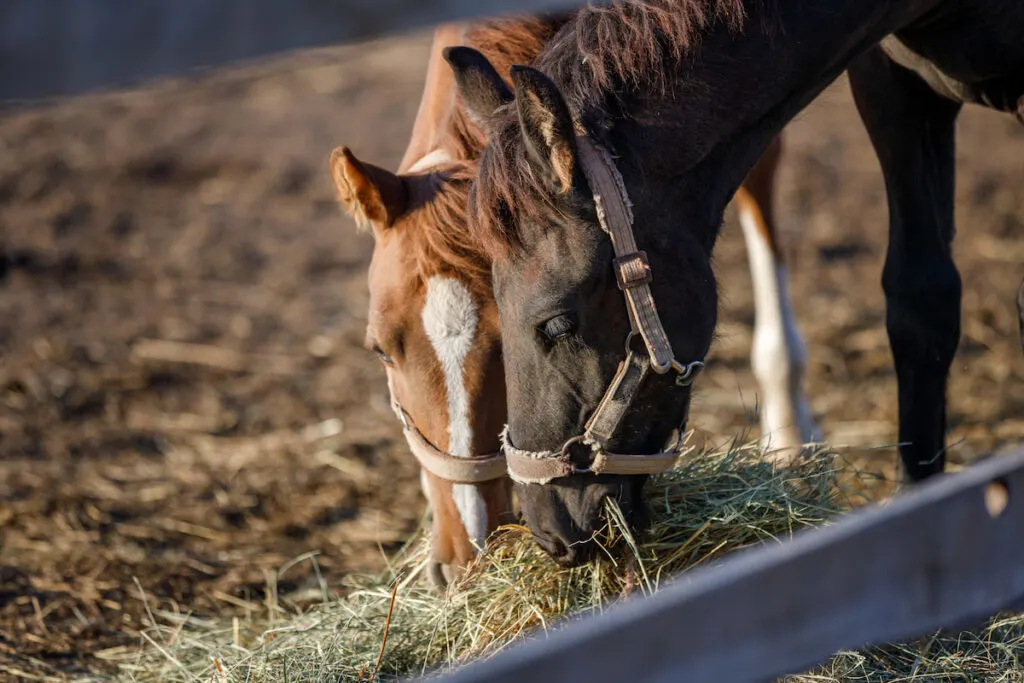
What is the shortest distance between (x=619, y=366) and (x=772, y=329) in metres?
2.54

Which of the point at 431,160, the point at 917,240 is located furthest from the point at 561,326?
the point at 917,240

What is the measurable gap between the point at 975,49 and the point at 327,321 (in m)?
4.54

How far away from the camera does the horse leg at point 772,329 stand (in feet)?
15.1

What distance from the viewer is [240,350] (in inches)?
246

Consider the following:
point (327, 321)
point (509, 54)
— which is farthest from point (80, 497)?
point (509, 54)

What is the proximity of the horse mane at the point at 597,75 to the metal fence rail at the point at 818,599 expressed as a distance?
1.22 m

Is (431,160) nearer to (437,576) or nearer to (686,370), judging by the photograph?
(686,370)

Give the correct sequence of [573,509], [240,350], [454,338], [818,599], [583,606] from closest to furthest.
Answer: [818,599] < [573,509] < [583,606] < [454,338] < [240,350]

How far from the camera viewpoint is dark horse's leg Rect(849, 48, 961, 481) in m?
3.18

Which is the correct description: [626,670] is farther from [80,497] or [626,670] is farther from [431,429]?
[80,497]

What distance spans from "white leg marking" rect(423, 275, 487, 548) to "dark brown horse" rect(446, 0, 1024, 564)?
28 cm

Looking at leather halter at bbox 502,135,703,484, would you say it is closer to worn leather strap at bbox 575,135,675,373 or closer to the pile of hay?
worn leather strap at bbox 575,135,675,373

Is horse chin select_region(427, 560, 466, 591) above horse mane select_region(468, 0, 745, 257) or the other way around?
the other way around

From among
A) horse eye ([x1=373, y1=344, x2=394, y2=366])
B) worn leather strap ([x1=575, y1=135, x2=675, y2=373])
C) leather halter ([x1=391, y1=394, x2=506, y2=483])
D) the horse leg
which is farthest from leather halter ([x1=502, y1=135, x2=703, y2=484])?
the horse leg
